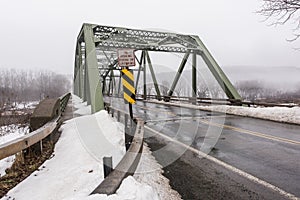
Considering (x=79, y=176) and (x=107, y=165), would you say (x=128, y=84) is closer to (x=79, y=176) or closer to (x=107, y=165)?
(x=79, y=176)

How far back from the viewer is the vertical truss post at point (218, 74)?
18156 mm

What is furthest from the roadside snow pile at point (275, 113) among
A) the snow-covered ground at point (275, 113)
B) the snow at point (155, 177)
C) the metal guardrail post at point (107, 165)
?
the metal guardrail post at point (107, 165)

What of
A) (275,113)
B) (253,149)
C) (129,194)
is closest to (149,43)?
(275,113)

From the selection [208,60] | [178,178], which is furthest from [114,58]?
[178,178]

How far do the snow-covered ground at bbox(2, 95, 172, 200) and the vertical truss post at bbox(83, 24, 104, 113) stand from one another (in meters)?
5.67

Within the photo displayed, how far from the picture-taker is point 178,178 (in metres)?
3.84

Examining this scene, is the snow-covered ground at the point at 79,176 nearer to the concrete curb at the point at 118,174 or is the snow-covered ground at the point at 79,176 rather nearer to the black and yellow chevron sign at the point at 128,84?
the concrete curb at the point at 118,174

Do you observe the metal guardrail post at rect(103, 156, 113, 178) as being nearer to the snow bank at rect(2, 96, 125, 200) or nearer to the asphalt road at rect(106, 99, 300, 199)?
the snow bank at rect(2, 96, 125, 200)

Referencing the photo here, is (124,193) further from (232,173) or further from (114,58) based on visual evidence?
(114,58)

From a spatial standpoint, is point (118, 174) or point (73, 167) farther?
point (73, 167)

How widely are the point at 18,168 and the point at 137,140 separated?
2753 mm

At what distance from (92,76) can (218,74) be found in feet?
39.6

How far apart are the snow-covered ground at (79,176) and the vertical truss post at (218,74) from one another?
14054mm

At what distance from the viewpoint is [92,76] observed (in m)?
13.8
